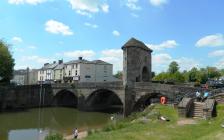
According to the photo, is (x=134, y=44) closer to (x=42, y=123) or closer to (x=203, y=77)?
(x=42, y=123)

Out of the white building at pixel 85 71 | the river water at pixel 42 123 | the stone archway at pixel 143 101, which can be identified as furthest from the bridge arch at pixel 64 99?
the white building at pixel 85 71

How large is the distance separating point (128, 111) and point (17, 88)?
24037 mm

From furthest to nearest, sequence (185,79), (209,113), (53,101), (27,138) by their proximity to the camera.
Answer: (185,79) < (53,101) < (27,138) < (209,113)

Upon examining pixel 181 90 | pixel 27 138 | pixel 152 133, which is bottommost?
pixel 27 138

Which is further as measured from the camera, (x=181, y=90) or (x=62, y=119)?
(x=62, y=119)

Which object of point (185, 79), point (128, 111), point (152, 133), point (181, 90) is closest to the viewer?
point (152, 133)

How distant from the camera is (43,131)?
36.1 m

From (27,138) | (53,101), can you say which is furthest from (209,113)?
(53,101)

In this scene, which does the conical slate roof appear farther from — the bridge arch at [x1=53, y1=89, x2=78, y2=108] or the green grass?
the green grass

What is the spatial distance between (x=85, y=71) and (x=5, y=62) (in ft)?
124

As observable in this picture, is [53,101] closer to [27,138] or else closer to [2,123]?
[2,123]

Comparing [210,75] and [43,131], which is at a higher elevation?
[210,75]

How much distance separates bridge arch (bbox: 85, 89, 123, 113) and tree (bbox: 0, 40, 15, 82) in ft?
47.6

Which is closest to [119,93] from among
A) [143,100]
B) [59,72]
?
[143,100]
